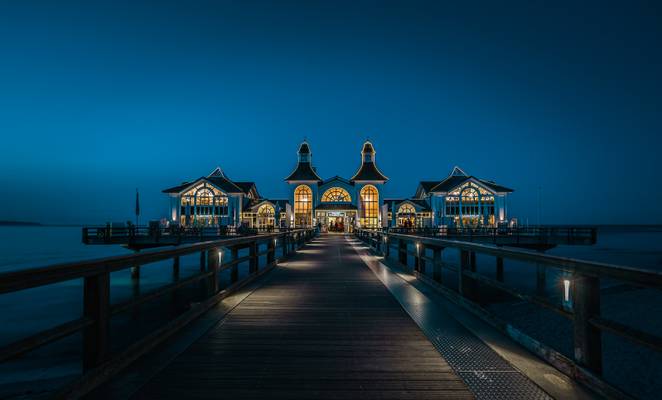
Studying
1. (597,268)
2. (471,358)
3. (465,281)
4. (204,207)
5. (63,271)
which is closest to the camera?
(63,271)

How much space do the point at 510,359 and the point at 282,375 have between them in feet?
7.26

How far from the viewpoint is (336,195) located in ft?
180

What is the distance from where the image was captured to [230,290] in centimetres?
730

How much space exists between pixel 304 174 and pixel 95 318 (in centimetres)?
5232

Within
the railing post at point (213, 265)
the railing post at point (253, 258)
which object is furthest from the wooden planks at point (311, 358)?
the railing post at point (253, 258)

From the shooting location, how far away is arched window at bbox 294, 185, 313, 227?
54000mm

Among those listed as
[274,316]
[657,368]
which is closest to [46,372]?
[274,316]

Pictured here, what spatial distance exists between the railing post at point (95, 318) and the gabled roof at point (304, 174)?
164 feet

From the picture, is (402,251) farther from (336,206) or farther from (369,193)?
(369,193)

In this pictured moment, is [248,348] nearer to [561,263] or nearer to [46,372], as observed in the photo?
[561,263]

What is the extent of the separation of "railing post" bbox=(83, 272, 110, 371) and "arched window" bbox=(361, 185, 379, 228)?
49254 millimetres

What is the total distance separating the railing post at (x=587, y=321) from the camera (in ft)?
10.1

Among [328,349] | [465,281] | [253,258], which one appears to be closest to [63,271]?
[328,349]

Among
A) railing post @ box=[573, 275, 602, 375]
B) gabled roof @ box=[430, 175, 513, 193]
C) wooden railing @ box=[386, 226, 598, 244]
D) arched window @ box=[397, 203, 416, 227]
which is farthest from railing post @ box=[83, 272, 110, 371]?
arched window @ box=[397, 203, 416, 227]
